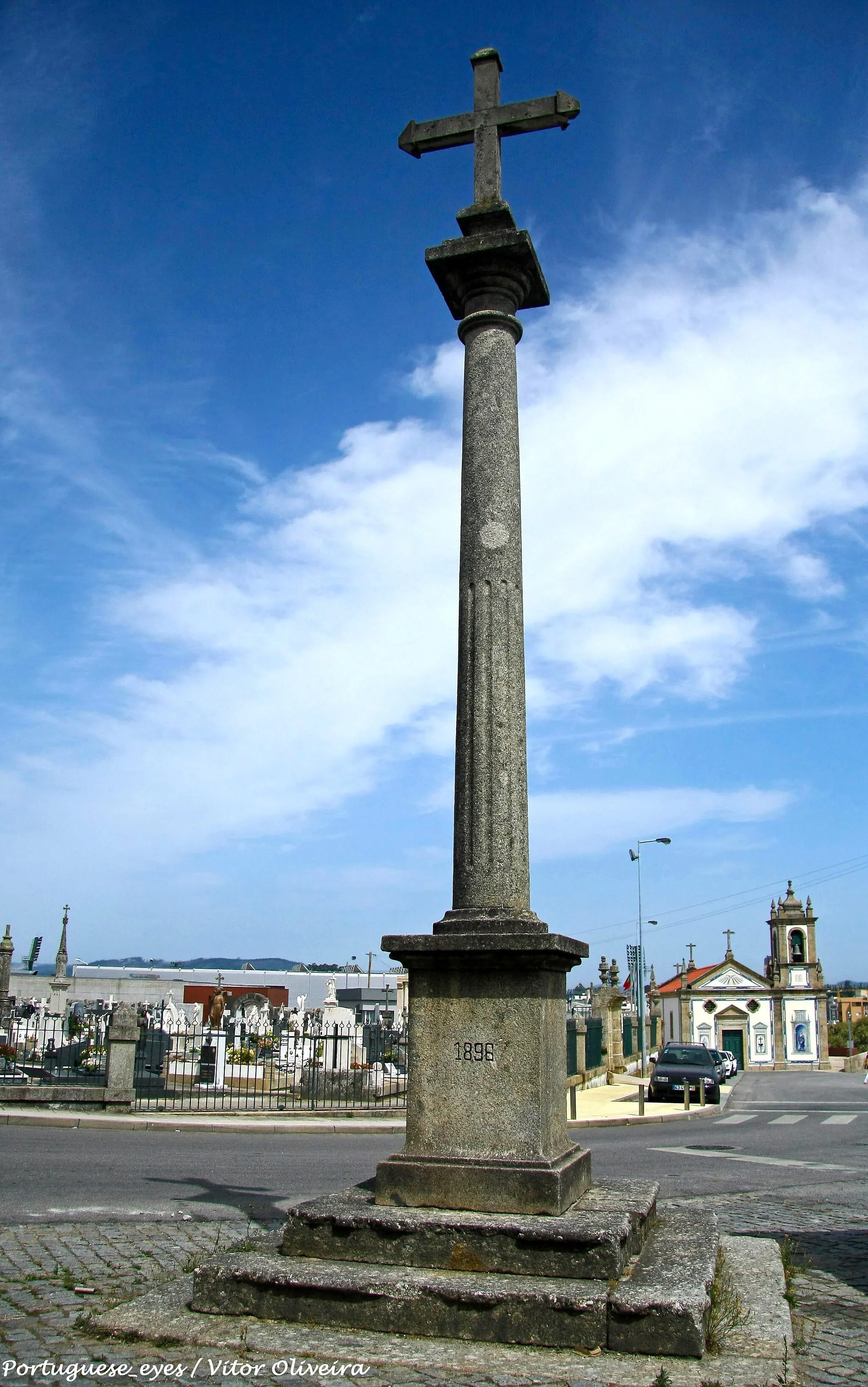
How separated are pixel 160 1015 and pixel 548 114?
26.0m

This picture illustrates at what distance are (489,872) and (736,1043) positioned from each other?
6839cm

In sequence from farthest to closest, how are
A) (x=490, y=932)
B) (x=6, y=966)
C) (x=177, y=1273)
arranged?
1. (x=6, y=966)
2. (x=177, y=1273)
3. (x=490, y=932)

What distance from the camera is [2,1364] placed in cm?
432

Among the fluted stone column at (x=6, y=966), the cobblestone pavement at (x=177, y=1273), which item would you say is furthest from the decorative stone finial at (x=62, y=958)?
the cobblestone pavement at (x=177, y=1273)

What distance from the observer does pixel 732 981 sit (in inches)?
2717

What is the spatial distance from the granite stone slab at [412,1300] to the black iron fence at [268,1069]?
1358 centimetres

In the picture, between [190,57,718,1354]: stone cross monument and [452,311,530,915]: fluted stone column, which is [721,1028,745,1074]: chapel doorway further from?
[452,311,530,915]: fluted stone column

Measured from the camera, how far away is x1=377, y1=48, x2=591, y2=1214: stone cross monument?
548 centimetres

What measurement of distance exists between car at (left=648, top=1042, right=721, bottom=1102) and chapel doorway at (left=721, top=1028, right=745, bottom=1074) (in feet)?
139

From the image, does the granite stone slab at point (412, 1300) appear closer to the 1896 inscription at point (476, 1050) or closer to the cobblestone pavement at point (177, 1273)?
the cobblestone pavement at point (177, 1273)

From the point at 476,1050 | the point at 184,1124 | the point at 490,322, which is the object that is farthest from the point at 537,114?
the point at 184,1124

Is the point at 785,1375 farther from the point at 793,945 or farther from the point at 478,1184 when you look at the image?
the point at 793,945

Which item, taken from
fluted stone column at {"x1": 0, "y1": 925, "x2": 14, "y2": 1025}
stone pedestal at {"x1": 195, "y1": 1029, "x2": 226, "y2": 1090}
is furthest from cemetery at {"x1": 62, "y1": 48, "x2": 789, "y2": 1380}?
fluted stone column at {"x1": 0, "y1": 925, "x2": 14, "y2": 1025}

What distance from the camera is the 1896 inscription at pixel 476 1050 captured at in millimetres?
5570
